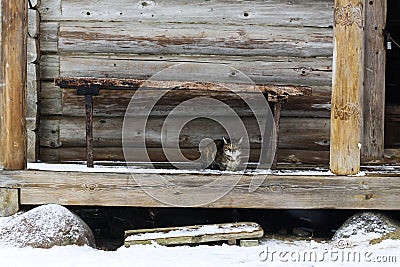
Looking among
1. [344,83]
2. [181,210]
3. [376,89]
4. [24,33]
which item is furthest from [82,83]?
[376,89]

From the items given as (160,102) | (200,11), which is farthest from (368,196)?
(200,11)

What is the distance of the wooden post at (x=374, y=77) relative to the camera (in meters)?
6.95

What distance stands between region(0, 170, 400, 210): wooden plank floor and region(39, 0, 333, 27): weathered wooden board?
201 centimetres

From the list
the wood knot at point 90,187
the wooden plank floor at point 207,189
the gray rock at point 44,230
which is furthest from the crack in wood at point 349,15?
the gray rock at point 44,230

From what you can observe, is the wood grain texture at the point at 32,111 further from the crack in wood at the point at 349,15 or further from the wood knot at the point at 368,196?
the wood knot at the point at 368,196

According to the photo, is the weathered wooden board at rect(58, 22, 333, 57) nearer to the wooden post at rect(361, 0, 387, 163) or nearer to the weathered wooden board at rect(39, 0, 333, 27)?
the weathered wooden board at rect(39, 0, 333, 27)

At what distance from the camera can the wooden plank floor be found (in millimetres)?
5535

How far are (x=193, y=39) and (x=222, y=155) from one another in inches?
56.4

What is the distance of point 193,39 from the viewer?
6703 mm

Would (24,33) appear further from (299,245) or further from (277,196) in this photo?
(299,245)

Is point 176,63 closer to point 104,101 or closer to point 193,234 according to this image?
point 104,101

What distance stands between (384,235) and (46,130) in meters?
3.79

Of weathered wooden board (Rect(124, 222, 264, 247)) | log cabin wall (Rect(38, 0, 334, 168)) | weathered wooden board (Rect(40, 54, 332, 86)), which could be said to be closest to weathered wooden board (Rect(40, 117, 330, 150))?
log cabin wall (Rect(38, 0, 334, 168))

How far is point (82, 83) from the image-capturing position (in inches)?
218
